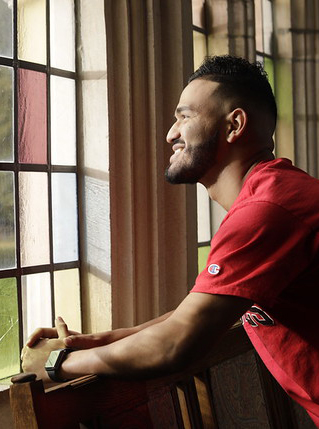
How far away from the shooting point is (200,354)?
1.41 metres

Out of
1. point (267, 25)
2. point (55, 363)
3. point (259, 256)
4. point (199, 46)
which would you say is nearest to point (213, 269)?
point (259, 256)

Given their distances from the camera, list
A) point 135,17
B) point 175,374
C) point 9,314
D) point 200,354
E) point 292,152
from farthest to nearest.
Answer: point 292,152 < point 135,17 < point 9,314 < point 175,374 < point 200,354

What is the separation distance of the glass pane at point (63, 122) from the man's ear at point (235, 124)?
1.00 meters

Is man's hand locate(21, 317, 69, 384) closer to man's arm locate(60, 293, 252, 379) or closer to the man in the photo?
the man

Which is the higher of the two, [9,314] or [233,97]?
[233,97]

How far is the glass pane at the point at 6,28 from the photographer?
2400mm

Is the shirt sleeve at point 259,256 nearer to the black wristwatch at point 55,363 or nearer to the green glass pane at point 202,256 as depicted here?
the black wristwatch at point 55,363

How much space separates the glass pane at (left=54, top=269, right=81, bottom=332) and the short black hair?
1.07m

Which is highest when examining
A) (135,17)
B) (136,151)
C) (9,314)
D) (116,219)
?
(135,17)

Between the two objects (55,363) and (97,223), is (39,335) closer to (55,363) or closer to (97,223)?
(55,363)

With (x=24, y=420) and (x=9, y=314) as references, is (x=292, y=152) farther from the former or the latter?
(x=24, y=420)

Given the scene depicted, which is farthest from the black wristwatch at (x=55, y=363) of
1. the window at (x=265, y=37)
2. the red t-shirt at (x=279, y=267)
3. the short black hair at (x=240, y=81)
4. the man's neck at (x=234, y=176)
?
the window at (x=265, y=37)

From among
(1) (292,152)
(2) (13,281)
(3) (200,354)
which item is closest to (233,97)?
(3) (200,354)

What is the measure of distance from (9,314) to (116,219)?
0.54 metres
